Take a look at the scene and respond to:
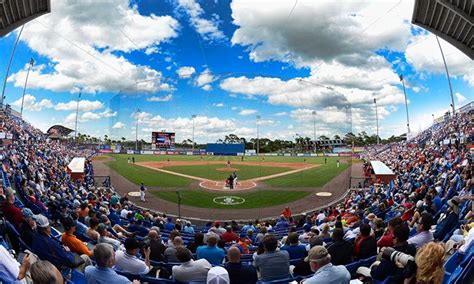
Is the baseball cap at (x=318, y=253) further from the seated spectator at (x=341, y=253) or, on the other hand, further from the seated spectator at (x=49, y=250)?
the seated spectator at (x=49, y=250)

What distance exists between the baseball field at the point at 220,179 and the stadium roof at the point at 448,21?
15.3m

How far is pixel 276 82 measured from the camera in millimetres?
26609

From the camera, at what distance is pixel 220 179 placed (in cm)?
2948

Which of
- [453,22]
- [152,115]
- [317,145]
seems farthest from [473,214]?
[317,145]

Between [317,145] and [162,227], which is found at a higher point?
[317,145]

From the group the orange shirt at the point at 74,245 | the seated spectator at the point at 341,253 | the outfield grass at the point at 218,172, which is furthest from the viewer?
the outfield grass at the point at 218,172

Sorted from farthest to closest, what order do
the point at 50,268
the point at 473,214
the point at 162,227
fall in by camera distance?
the point at 162,227 → the point at 473,214 → the point at 50,268

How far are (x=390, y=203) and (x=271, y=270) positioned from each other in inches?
462

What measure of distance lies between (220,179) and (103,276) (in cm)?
2594

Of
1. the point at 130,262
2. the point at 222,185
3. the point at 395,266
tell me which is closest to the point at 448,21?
the point at 395,266

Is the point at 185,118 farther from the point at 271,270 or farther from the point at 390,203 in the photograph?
the point at 271,270

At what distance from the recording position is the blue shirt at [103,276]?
3.61 metres

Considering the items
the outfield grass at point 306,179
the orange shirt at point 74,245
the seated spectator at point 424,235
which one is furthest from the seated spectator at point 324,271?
the outfield grass at point 306,179

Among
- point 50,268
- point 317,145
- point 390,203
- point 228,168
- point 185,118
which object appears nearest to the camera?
point 50,268
